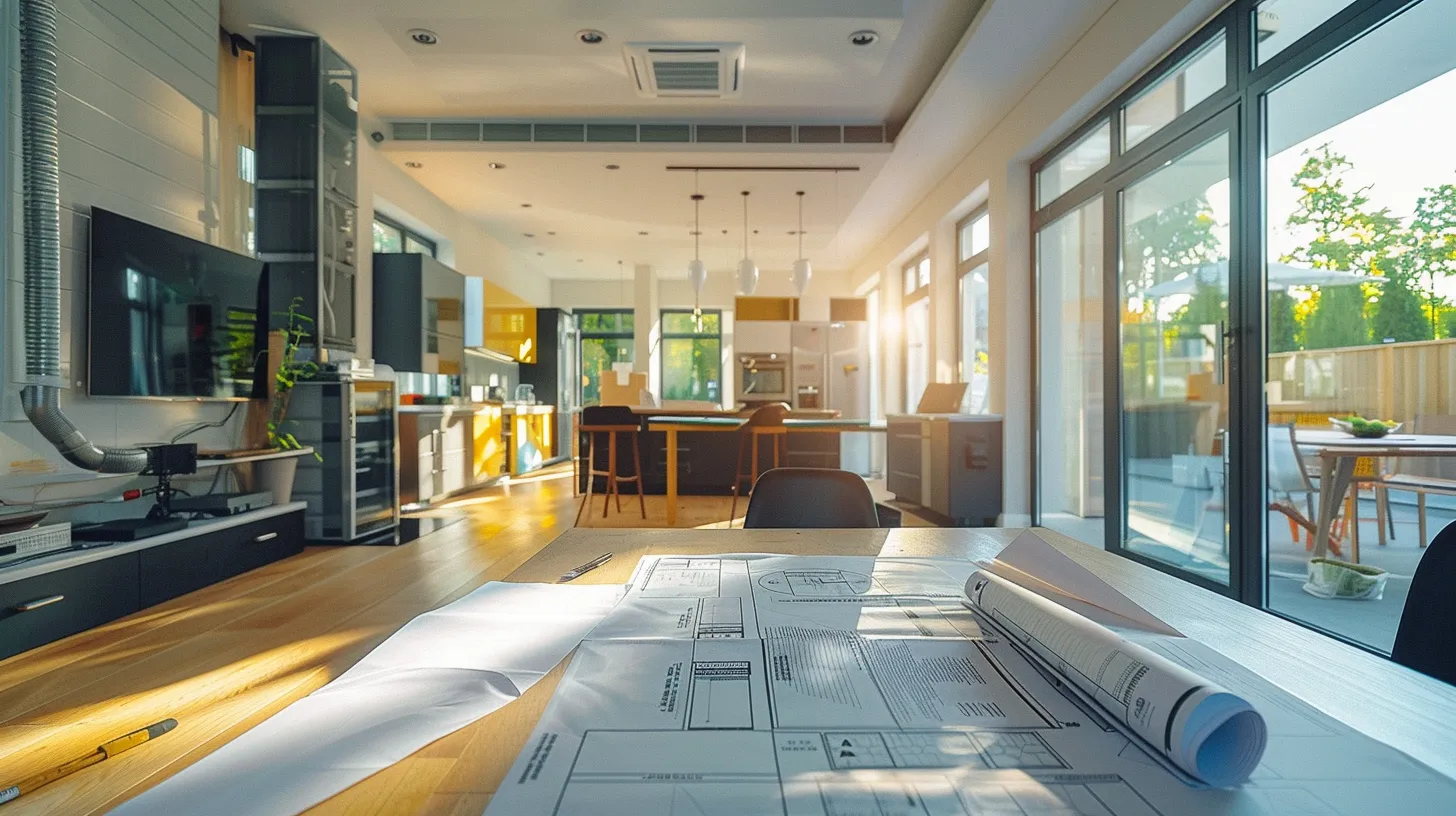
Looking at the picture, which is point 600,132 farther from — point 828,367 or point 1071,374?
point 828,367

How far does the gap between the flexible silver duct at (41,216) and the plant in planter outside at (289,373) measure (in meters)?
1.33

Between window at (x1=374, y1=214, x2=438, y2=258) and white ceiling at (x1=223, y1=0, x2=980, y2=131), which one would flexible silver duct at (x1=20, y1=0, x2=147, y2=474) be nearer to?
white ceiling at (x1=223, y1=0, x2=980, y2=131)

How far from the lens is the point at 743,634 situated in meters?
0.66

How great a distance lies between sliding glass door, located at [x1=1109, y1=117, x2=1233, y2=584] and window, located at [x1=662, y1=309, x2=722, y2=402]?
28.3ft

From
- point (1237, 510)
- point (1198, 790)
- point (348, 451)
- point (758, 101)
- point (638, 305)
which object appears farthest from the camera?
point (638, 305)

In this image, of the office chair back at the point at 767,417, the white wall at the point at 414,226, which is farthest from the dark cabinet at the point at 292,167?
the office chair back at the point at 767,417

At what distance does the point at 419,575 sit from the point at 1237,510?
3718 mm

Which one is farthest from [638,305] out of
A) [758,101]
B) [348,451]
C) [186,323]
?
[186,323]

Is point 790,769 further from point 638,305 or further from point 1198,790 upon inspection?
point 638,305

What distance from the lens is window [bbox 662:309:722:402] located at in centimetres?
1241

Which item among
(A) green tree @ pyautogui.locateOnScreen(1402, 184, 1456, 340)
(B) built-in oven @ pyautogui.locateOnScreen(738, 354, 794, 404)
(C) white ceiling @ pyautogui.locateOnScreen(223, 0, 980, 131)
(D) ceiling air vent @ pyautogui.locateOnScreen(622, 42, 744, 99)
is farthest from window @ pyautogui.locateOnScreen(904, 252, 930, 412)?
(A) green tree @ pyautogui.locateOnScreen(1402, 184, 1456, 340)


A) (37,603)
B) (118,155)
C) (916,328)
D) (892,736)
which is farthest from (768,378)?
(892,736)

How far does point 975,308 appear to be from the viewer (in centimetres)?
664

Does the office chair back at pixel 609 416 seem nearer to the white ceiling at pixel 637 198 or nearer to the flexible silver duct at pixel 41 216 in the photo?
the white ceiling at pixel 637 198
